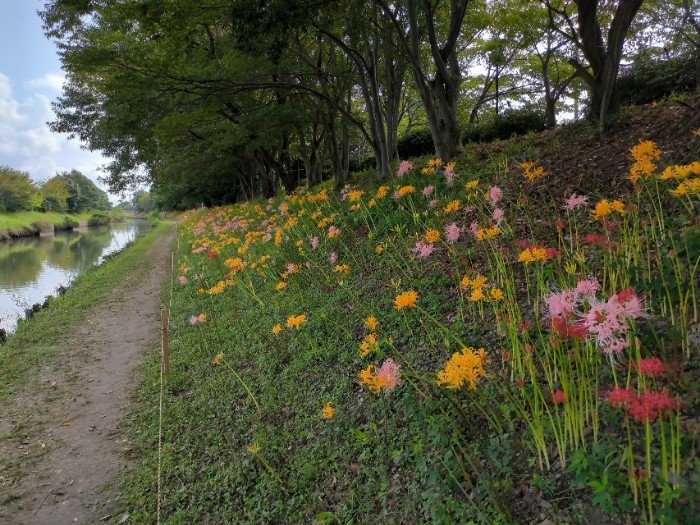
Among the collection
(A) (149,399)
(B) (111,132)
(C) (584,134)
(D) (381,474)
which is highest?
(B) (111,132)

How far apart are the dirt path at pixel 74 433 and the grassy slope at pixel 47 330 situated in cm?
26

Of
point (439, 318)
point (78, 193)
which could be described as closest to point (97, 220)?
point (78, 193)

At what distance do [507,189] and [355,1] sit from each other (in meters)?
4.10

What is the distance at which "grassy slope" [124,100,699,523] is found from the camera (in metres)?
1.87

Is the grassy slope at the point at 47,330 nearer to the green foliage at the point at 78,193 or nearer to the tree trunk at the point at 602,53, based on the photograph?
A: the tree trunk at the point at 602,53

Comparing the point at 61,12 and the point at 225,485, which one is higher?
the point at 61,12

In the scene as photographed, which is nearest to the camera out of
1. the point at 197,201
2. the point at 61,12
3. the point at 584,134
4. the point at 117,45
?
the point at 584,134

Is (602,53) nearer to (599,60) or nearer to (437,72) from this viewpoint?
(599,60)

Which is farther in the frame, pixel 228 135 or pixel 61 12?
pixel 228 135

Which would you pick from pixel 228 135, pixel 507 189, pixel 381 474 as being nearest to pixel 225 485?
pixel 381 474

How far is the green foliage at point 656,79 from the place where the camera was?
8.46 metres

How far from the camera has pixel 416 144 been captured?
14148mm

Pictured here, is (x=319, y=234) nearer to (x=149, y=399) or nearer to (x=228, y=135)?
(x=149, y=399)

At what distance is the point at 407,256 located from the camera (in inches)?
182
